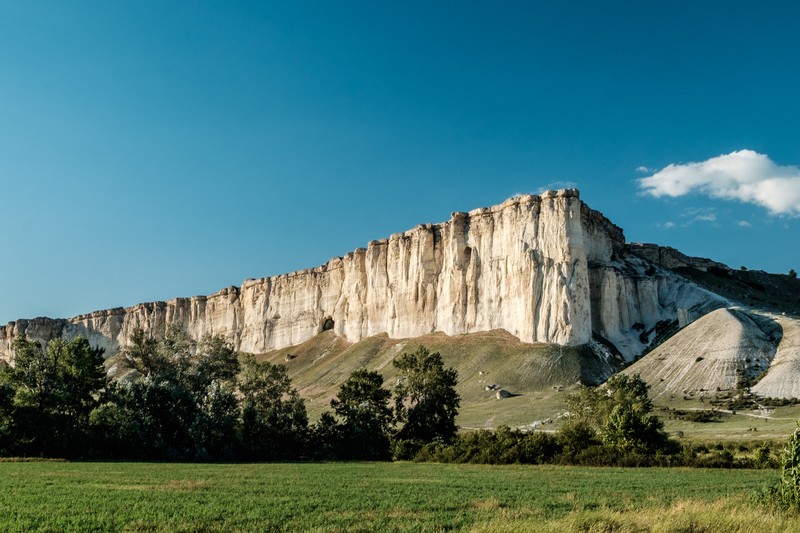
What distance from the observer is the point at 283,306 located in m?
150

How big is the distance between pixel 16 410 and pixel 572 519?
39.6 m

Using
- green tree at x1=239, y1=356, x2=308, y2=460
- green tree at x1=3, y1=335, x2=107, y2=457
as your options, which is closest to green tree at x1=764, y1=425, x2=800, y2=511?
green tree at x1=239, y1=356, x2=308, y2=460

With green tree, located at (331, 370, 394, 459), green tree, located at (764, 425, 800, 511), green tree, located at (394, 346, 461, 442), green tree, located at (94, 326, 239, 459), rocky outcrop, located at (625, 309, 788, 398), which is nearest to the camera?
green tree, located at (764, 425, 800, 511)

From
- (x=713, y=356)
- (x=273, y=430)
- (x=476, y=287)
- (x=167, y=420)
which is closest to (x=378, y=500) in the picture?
(x=273, y=430)

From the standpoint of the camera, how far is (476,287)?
112125mm

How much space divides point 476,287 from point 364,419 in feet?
209

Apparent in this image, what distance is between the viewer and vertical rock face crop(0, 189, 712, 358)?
329 feet

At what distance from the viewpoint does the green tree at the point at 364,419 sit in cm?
4950

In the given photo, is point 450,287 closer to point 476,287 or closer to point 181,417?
point 476,287

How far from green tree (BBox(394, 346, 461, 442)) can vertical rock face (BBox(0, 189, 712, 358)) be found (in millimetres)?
45837

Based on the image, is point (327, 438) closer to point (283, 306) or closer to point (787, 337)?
point (787, 337)

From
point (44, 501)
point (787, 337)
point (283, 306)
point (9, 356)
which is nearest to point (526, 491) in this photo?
point (44, 501)

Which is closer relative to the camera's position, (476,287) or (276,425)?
(276,425)

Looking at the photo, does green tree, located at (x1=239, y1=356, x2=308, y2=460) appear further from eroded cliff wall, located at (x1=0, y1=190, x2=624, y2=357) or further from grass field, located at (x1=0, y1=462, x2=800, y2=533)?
eroded cliff wall, located at (x1=0, y1=190, x2=624, y2=357)
